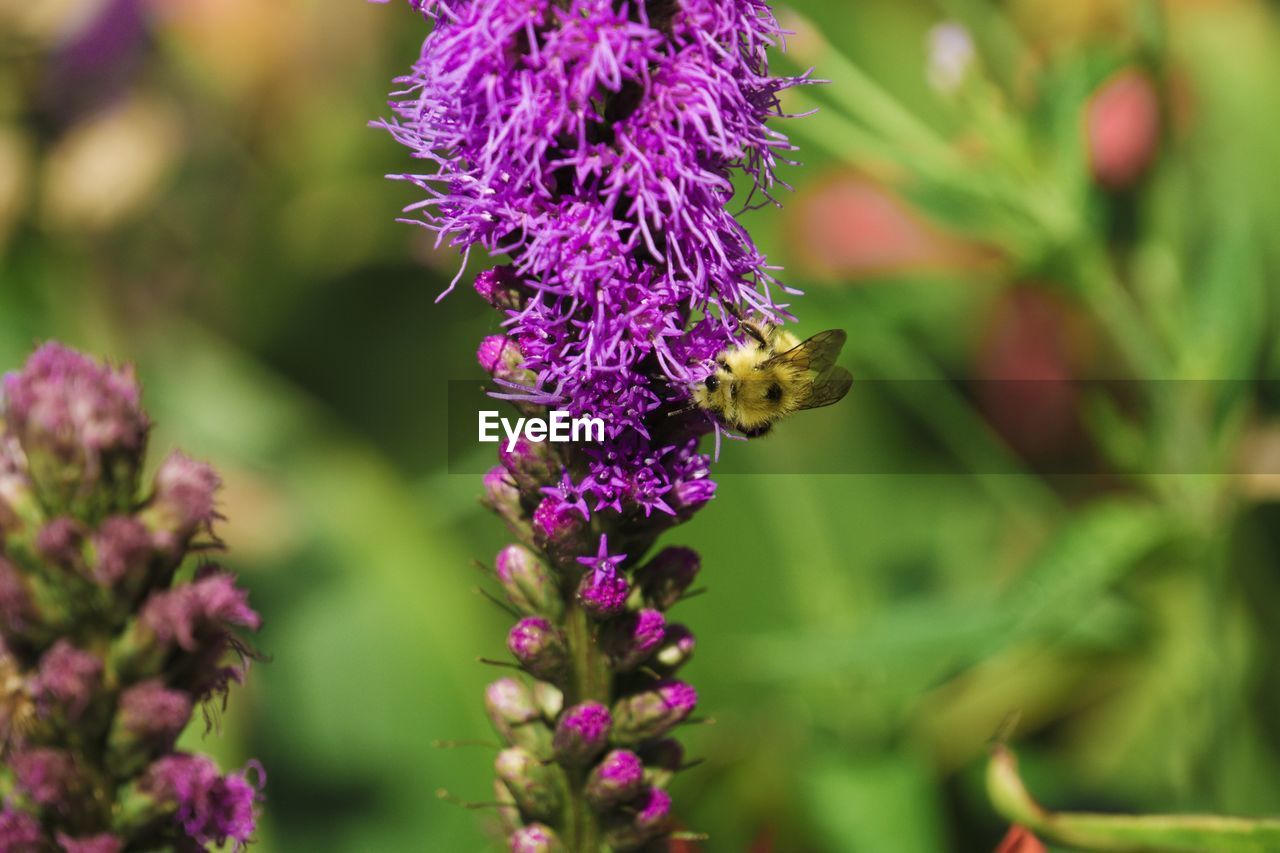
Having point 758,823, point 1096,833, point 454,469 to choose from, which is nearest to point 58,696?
point 1096,833

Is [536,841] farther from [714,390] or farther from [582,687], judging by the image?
[714,390]

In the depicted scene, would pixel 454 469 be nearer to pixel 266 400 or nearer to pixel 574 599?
pixel 266 400

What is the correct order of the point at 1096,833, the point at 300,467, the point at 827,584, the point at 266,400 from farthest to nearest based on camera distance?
the point at 266,400 < the point at 300,467 < the point at 827,584 < the point at 1096,833

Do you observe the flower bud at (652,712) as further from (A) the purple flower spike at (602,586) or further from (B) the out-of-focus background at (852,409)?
(B) the out-of-focus background at (852,409)

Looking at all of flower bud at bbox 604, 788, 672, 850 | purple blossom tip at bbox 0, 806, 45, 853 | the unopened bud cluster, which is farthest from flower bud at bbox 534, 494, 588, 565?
purple blossom tip at bbox 0, 806, 45, 853

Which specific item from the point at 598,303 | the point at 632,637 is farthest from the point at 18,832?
the point at 598,303
